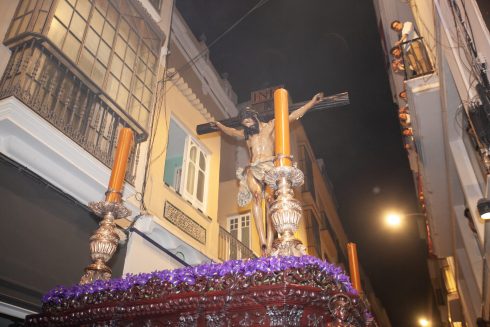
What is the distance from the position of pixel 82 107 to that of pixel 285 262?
185 inches

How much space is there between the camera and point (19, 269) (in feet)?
14.6

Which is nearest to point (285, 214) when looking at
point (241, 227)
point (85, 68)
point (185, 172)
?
point (85, 68)

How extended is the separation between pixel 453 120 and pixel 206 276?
19.4 ft

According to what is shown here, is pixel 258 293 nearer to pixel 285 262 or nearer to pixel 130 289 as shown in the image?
pixel 285 262

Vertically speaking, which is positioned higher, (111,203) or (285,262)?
(111,203)

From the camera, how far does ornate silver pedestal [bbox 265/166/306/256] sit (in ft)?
8.34

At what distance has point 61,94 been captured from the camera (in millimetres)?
5492

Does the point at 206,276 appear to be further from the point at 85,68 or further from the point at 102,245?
the point at 85,68

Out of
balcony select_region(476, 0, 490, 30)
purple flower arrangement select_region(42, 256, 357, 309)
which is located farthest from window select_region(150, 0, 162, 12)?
purple flower arrangement select_region(42, 256, 357, 309)

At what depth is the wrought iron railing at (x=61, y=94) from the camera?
4.94 meters

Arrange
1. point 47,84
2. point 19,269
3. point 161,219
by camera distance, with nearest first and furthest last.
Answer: point 19,269
point 47,84
point 161,219

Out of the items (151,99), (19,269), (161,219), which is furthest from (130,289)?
(151,99)

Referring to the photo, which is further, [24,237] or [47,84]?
[47,84]

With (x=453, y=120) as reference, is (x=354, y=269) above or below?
below
